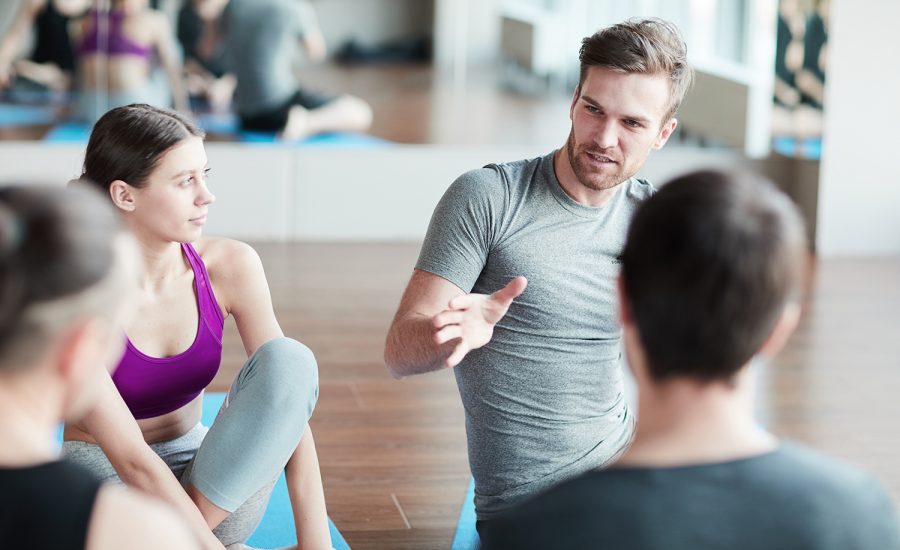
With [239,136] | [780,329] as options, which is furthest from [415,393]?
[239,136]

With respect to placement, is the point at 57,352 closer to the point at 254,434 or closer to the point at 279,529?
the point at 254,434

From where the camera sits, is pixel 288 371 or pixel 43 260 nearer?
pixel 43 260

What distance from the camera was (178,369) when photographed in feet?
7.04

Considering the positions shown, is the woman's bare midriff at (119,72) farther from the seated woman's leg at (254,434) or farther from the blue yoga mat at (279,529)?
the seated woman's leg at (254,434)

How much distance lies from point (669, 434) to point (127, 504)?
1.58 feet

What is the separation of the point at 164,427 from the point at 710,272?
1368mm

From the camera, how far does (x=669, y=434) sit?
1.13 metres

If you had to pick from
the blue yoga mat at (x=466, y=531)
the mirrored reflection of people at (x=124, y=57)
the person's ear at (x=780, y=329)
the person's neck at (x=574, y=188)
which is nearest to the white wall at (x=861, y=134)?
the mirrored reflection of people at (x=124, y=57)

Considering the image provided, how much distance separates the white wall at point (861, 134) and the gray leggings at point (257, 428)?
4255 mm

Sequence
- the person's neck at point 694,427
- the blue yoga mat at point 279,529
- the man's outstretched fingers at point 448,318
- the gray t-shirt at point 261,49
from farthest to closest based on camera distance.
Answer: the gray t-shirt at point 261,49 < the blue yoga mat at point 279,529 < the man's outstretched fingers at point 448,318 < the person's neck at point 694,427

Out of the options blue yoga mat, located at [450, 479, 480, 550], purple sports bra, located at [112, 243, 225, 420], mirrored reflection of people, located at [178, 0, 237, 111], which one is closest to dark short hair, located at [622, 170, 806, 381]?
purple sports bra, located at [112, 243, 225, 420]

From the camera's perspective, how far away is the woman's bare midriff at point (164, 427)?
85.0 inches

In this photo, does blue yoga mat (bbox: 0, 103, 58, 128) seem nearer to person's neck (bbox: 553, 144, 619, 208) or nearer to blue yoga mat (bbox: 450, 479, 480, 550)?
blue yoga mat (bbox: 450, 479, 480, 550)

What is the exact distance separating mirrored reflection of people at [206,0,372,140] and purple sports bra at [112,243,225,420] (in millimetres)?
3941
